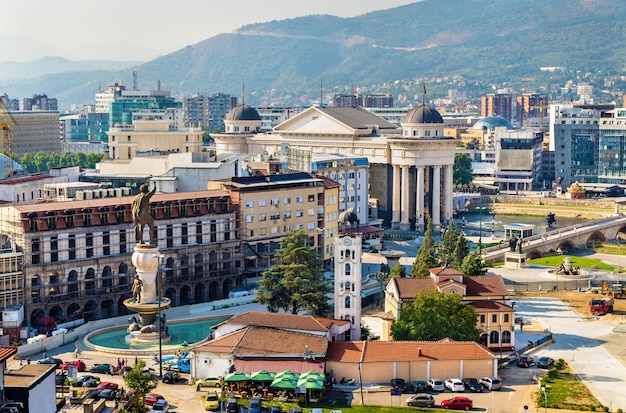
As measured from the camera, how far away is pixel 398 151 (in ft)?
370

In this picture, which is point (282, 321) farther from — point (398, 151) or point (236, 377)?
point (398, 151)

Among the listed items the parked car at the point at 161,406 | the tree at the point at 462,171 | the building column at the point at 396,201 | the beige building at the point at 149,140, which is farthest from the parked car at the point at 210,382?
the tree at the point at 462,171

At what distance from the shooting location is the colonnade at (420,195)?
112938 mm

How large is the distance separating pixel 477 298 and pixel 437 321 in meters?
5.66

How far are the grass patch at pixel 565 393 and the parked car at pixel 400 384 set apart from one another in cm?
604

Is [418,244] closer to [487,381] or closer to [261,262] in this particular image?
[261,262]

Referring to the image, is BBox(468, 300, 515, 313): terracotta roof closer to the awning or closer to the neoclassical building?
the awning

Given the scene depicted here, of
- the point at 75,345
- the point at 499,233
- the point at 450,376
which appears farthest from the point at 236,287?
the point at 499,233

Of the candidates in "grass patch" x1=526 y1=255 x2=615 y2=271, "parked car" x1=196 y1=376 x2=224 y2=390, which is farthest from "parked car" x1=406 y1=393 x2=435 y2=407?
"grass patch" x1=526 y1=255 x2=615 y2=271

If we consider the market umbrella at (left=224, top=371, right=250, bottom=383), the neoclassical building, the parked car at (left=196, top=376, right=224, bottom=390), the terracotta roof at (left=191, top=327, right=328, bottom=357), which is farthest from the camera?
the neoclassical building

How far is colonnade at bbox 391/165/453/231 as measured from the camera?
112938mm

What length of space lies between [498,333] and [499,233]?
52.0m

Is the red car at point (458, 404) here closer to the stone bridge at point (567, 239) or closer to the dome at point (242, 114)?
the stone bridge at point (567, 239)

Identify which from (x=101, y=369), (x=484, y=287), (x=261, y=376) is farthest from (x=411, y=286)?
(x=101, y=369)
